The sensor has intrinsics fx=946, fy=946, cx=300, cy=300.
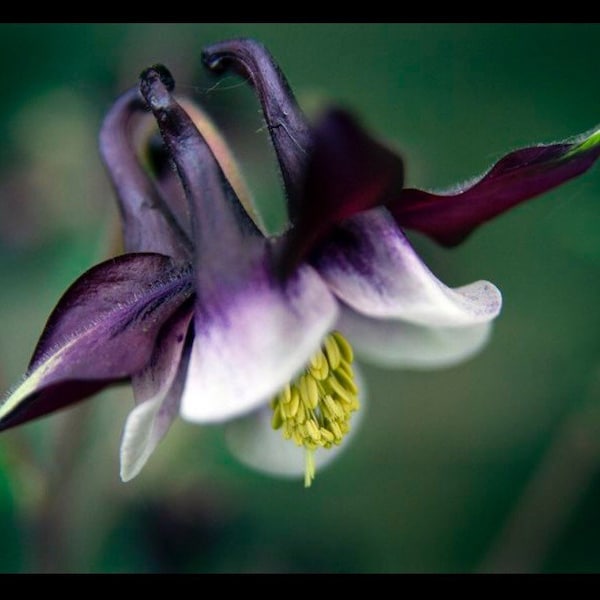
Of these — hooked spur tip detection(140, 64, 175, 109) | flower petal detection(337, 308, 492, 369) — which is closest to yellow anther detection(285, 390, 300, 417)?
flower petal detection(337, 308, 492, 369)

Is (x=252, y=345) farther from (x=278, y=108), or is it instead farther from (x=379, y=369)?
(x=379, y=369)

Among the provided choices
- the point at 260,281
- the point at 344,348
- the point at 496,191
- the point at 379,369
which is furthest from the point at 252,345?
the point at 379,369

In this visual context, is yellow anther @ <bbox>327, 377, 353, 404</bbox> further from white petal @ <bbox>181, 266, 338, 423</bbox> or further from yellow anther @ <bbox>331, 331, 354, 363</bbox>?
white petal @ <bbox>181, 266, 338, 423</bbox>

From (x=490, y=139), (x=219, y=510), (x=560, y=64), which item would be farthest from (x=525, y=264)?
(x=219, y=510)

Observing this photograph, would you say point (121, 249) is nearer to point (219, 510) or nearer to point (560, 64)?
point (219, 510)

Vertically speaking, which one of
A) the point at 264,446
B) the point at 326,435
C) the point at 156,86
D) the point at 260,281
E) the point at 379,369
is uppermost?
the point at 156,86
